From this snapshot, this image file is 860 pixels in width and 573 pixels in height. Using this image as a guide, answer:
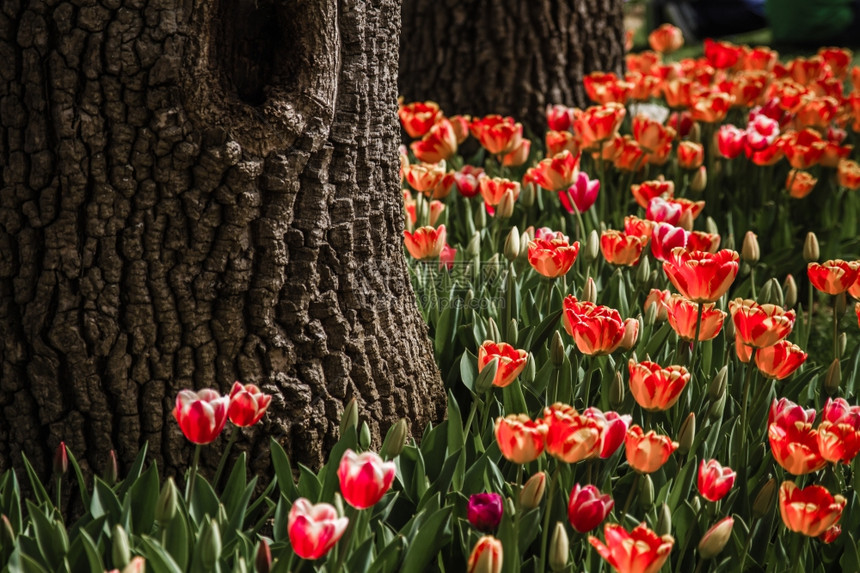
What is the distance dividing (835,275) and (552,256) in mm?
638

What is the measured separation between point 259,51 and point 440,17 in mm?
2562

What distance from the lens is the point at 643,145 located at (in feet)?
11.2

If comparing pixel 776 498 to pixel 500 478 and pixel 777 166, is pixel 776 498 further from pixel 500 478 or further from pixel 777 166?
pixel 777 166

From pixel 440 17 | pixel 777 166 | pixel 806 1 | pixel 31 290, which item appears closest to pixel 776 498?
pixel 31 290

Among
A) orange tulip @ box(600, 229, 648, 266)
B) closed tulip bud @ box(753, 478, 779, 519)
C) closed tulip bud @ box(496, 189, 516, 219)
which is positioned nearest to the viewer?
closed tulip bud @ box(753, 478, 779, 519)

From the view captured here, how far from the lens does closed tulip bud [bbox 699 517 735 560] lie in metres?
1.54

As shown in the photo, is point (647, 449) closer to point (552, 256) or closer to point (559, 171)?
point (552, 256)

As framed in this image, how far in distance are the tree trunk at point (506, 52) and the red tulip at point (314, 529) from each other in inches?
130

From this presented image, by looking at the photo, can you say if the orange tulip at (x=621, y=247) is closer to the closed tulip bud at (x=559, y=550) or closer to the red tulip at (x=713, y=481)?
the red tulip at (x=713, y=481)

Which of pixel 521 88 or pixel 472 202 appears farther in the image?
pixel 521 88

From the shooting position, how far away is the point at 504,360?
188 cm

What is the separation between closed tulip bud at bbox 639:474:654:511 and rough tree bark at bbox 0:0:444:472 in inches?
24.9

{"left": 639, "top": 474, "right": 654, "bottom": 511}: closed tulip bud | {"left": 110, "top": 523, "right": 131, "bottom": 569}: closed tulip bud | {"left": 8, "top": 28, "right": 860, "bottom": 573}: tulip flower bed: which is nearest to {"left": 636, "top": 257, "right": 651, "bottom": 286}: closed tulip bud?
{"left": 8, "top": 28, "right": 860, "bottom": 573}: tulip flower bed

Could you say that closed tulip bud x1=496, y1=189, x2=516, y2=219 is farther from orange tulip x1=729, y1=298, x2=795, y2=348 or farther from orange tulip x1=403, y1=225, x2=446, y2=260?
orange tulip x1=729, y1=298, x2=795, y2=348
